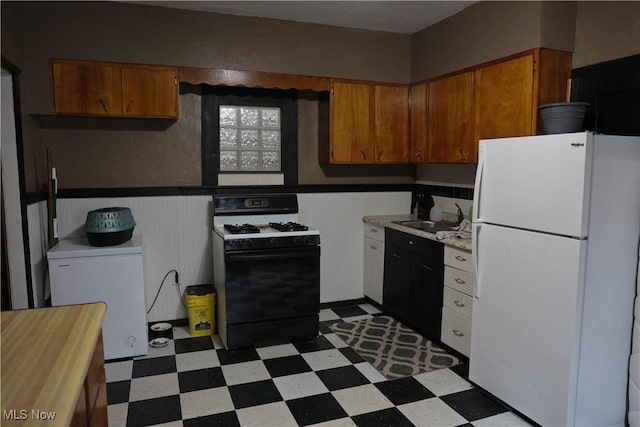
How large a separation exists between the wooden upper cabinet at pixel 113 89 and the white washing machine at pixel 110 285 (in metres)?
0.99

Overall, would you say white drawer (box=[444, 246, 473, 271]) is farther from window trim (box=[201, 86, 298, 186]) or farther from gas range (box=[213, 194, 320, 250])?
window trim (box=[201, 86, 298, 186])

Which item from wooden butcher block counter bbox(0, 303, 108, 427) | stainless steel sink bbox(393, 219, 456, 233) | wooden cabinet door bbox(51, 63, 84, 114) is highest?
wooden cabinet door bbox(51, 63, 84, 114)

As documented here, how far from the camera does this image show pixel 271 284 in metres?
3.32

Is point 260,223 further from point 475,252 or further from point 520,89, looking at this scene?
point 520,89

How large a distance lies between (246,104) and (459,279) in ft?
7.48

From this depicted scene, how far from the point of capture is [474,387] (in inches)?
110

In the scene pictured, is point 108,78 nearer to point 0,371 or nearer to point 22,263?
point 22,263

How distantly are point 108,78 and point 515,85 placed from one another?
2.85 meters

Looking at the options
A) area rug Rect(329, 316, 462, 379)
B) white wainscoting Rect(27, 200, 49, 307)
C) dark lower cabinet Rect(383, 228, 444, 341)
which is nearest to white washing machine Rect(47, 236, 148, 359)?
white wainscoting Rect(27, 200, 49, 307)

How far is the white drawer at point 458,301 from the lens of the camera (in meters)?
2.97

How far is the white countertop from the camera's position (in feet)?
9.85

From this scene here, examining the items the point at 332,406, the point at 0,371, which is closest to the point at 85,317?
the point at 0,371

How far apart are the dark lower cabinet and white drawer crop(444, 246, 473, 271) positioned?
0.06 metres

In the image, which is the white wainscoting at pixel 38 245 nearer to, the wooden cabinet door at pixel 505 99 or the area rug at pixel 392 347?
the area rug at pixel 392 347
